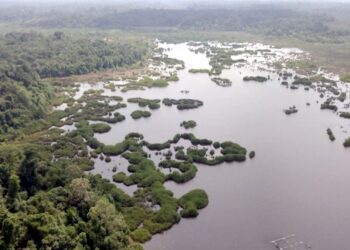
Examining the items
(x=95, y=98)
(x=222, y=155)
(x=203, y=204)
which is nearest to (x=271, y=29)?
(x=95, y=98)

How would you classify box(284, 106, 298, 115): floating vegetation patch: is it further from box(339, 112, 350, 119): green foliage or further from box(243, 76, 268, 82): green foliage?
box(243, 76, 268, 82): green foliage

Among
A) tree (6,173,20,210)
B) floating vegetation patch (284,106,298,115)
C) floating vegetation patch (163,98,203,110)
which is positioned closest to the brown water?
floating vegetation patch (284,106,298,115)

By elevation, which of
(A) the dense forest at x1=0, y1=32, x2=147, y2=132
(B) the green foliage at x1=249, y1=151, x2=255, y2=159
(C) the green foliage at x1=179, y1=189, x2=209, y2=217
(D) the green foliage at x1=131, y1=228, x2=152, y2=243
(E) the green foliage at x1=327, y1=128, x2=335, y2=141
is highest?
(D) the green foliage at x1=131, y1=228, x2=152, y2=243

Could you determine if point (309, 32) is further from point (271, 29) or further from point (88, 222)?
point (88, 222)

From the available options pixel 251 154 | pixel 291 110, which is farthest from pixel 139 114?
pixel 291 110

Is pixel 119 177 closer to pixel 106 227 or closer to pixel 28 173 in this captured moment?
pixel 28 173
